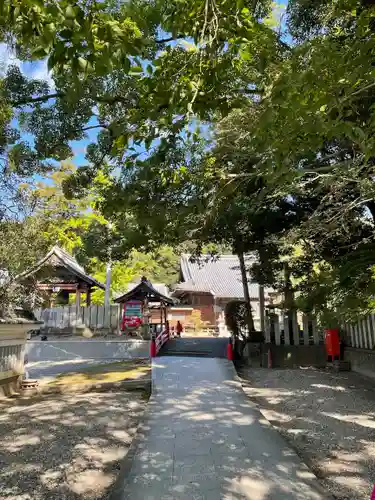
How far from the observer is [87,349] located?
17.0m

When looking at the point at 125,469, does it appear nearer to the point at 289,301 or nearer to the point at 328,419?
the point at 328,419

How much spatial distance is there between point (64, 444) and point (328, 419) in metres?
4.01

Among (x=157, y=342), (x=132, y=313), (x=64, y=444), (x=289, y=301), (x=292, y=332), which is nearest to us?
(x=64, y=444)

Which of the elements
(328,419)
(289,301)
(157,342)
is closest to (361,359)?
(289,301)

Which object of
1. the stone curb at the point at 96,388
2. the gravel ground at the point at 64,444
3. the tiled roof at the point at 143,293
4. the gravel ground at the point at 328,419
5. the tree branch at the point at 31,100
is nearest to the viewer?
the gravel ground at the point at 64,444

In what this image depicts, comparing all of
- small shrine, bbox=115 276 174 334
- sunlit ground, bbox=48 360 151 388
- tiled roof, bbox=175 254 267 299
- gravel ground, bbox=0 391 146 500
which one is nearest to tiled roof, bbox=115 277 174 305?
small shrine, bbox=115 276 174 334

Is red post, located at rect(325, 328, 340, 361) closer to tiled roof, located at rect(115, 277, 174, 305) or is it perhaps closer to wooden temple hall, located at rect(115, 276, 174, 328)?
wooden temple hall, located at rect(115, 276, 174, 328)

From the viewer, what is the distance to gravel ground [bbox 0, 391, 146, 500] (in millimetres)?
4105

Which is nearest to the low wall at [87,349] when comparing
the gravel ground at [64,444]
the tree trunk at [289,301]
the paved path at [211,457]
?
the tree trunk at [289,301]

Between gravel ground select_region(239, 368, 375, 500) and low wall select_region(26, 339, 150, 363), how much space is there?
22.1ft

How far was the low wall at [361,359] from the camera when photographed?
30.9 feet

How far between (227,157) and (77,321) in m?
14.7

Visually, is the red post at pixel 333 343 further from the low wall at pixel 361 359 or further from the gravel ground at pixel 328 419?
the gravel ground at pixel 328 419

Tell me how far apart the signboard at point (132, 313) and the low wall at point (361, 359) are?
33.4 ft
